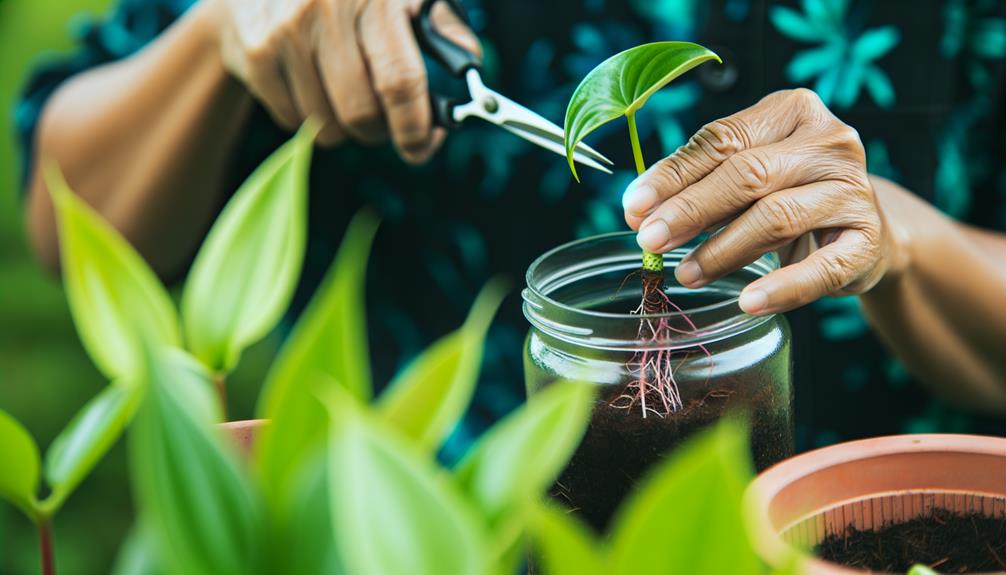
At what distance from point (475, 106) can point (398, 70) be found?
86 mm

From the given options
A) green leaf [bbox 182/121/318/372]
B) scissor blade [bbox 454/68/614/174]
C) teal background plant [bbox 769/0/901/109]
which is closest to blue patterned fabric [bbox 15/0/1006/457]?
teal background plant [bbox 769/0/901/109]

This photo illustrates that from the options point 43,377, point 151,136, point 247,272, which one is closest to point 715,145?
point 247,272

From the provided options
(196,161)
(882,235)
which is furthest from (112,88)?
(882,235)

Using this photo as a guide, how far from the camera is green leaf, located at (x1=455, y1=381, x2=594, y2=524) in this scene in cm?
17

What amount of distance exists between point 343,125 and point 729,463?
22.9 inches

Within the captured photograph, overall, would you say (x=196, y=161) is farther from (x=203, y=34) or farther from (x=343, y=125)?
(x=343, y=125)

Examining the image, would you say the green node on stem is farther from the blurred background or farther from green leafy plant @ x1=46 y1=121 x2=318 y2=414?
the blurred background

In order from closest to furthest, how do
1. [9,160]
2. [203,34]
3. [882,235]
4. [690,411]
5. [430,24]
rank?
[690,411], [882,235], [430,24], [203,34], [9,160]

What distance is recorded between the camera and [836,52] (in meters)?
0.82

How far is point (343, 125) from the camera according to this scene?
68 centimetres

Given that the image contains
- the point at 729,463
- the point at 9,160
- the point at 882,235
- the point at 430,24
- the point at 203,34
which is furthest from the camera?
the point at 9,160

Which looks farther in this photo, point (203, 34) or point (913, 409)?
point (913, 409)

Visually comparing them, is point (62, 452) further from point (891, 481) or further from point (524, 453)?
point (891, 481)

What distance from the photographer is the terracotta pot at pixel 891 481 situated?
1.08 feet
